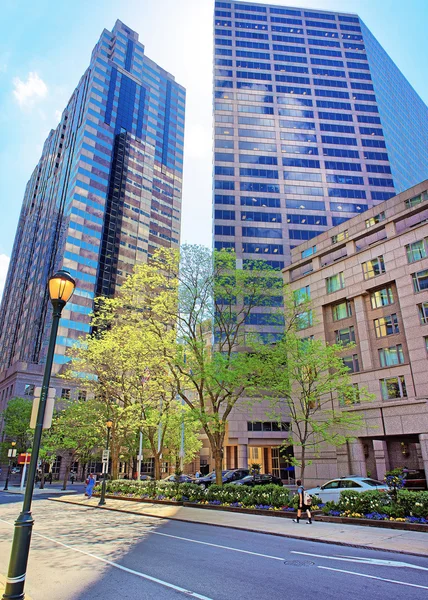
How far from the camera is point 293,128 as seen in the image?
8381cm

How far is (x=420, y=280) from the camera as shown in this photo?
106 feet

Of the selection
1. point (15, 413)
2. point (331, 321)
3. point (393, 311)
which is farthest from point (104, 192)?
point (393, 311)

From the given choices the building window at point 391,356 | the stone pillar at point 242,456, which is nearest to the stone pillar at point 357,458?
the building window at point 391,356

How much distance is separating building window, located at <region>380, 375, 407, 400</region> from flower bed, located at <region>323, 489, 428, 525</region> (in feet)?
57.9

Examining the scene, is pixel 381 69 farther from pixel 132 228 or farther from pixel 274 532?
pixel 274 532

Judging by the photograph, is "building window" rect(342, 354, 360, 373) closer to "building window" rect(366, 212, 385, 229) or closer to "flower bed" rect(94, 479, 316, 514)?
"building window" rect(366, 212, 385, 229)

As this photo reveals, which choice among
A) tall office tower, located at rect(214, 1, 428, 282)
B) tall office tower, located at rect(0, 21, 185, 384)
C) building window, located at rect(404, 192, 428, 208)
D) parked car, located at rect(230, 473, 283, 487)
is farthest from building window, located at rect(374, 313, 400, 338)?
tall office tower, located at rect(0, 21, 185, 384)

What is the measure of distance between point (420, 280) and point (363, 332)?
267 inches

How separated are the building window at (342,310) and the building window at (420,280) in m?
6.86

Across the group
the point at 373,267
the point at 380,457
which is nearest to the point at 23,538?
the point at 380,457

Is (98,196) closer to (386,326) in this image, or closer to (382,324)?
(382,324)

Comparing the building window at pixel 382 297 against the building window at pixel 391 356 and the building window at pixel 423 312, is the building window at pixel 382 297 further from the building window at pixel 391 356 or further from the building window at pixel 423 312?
the building window at pixel 391 356

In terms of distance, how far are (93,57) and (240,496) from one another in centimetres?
12882

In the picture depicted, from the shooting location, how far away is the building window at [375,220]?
37531 millimetres
